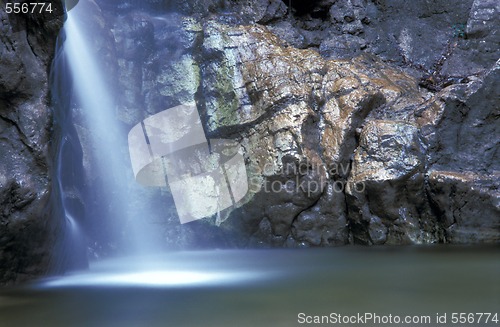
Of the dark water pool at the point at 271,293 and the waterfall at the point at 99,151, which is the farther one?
the waterfall at the point at 99,151

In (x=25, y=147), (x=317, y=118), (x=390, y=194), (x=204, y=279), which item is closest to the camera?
(x=204, y=279)

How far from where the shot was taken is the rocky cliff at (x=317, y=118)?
6.17m

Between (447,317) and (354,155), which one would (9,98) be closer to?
(447,317)

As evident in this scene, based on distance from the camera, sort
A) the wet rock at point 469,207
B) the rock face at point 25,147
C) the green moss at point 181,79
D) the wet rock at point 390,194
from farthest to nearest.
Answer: the green moss at point 181,79
the wet rock at point 390,194
the wet rock at point 469,207
the rock face at point 25,147

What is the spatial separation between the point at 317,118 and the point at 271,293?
4.21 metres

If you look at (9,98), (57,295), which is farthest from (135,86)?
(57,295)

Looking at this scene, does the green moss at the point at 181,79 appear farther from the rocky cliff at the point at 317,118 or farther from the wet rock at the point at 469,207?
the wet rock at the point at 469,207

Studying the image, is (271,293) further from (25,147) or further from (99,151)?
(99,151)

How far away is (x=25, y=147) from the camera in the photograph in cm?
416

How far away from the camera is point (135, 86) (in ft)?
24.2

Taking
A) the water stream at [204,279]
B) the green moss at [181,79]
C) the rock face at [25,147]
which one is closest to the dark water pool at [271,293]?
the water stream at [204,279]

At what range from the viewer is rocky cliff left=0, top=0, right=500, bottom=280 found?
20.2 feet

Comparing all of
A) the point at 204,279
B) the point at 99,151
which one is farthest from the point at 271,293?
the point at 99,151

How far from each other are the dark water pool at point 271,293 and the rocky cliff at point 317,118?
127cm
